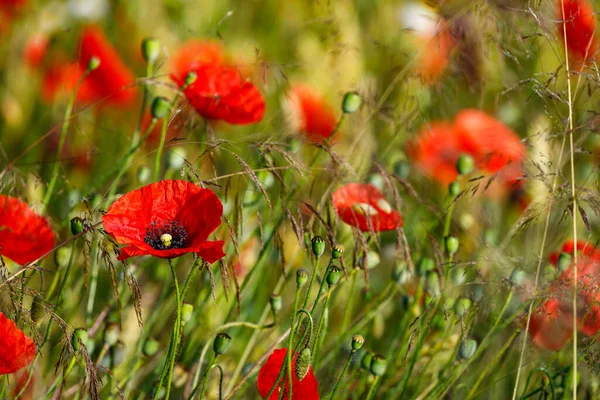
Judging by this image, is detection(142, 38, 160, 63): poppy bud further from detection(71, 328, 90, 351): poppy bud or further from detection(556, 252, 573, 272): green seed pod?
detection(556, 252, 573, 272): green seed pod

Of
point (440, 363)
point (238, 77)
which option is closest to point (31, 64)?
point (238, 77)

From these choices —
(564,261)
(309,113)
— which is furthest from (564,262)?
(309,113)

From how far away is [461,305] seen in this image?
97 centimetres

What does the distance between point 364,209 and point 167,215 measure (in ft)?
0.75

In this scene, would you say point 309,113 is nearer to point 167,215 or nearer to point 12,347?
point 167,215

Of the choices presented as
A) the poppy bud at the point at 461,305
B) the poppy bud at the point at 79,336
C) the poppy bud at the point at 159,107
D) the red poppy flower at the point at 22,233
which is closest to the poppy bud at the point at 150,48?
the poppy bud at the point at 159,107

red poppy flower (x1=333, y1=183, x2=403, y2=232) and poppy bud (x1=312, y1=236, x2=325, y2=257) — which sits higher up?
poppy bud (x1=312, y1=236, x2=325, y2=257)

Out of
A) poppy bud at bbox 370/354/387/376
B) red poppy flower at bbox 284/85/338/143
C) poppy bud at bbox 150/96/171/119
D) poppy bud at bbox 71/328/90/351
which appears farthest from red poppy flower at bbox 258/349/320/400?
red poppy flower at bbox 284/85/338/143

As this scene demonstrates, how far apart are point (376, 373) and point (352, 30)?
3.59ft

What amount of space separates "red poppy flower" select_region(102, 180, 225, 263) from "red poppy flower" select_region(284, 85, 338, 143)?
620mm

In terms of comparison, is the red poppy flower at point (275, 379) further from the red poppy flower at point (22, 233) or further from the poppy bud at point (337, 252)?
the red poppy flower at point (22, 233)

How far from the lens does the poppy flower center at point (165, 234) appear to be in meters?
0.82

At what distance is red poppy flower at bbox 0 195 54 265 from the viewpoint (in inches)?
34.7

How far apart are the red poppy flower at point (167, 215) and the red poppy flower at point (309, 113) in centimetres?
62
